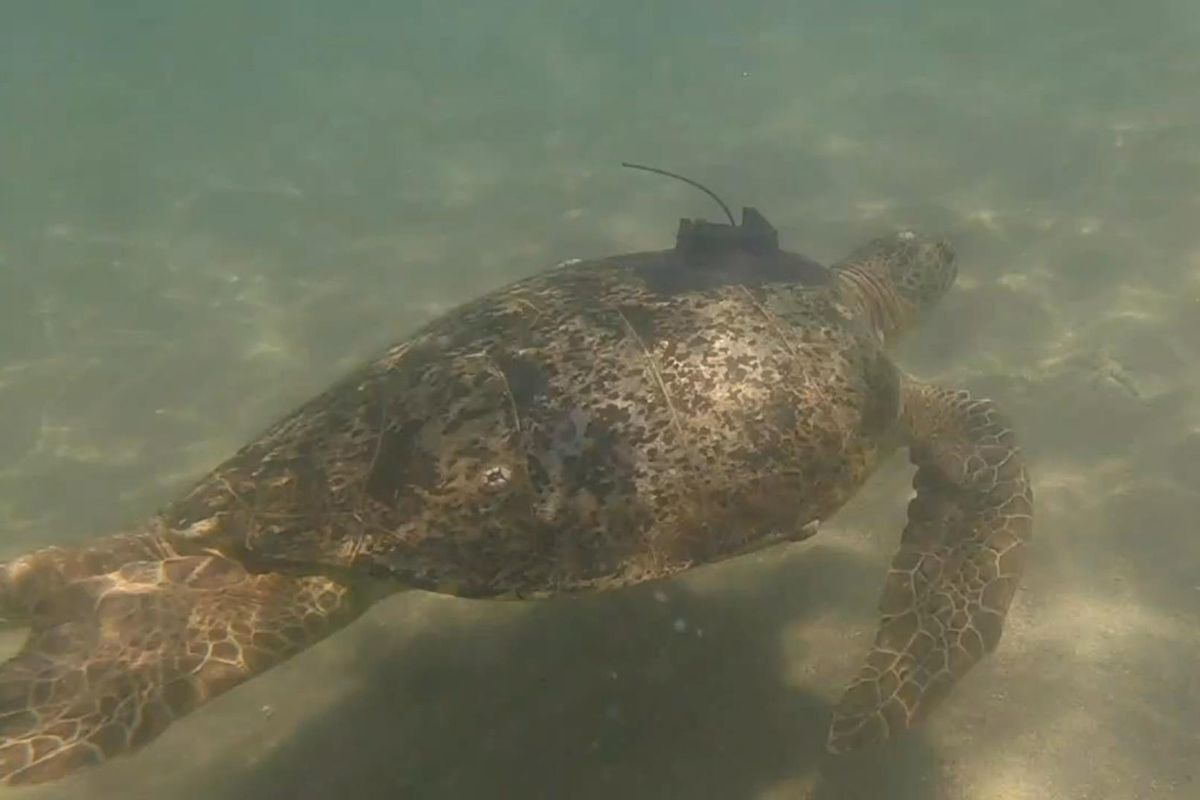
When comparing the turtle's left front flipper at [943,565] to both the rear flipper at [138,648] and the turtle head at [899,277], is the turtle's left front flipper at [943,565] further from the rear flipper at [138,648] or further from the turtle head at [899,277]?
the rear flipper at [138,648]

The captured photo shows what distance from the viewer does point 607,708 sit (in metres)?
4.73

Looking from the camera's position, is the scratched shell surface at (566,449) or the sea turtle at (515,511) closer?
the sea turtle at (515,511)

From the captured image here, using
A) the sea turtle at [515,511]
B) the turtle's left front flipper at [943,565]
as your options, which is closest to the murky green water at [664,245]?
the turtle's left front flipper at [943,565]

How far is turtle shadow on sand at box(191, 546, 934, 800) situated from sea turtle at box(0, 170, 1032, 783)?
0.72 m

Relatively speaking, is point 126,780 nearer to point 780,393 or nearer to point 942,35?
point 780,393

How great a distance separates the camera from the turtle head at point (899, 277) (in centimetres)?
652

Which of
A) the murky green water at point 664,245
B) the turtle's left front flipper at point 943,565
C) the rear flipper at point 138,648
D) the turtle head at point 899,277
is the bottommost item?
the murky green water at point 664,245

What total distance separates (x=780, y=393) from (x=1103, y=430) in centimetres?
332

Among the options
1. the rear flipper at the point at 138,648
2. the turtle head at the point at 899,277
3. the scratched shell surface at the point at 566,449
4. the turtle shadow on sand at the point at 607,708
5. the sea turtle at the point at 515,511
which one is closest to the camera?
the rear flipper at the point at 138,648

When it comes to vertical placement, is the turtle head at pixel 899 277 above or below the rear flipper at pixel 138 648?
below

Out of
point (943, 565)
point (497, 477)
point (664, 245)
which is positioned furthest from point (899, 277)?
point (497, 477)

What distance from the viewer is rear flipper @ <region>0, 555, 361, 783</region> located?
3.32 m

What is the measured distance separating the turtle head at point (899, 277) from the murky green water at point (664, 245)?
2.22 feet

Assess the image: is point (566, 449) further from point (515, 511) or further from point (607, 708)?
point (607, 708)
